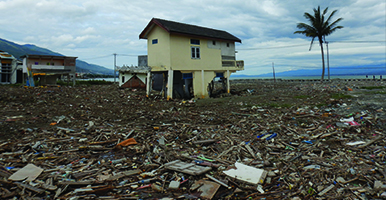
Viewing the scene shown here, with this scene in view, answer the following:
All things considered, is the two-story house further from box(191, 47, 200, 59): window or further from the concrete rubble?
the concrete rubble

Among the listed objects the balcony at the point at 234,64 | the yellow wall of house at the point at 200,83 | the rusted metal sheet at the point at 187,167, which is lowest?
the rusted metal sheet at the point at 187,167

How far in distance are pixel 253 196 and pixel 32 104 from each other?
52.1 ft

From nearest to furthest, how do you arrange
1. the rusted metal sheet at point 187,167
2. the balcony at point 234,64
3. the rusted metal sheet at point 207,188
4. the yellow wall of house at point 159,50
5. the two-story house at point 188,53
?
the rusted metal sheet at point 207,188, the rusted metal sheet at point 187,167, the yellow wall of house at point 159,50, the two-story house at point 188,53, the balcony at point 234,64

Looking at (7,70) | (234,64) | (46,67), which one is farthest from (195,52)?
(7,70)

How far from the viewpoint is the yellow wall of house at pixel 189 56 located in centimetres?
2011

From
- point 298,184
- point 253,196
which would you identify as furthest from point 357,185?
point 253,196

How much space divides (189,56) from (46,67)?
68.1 feet

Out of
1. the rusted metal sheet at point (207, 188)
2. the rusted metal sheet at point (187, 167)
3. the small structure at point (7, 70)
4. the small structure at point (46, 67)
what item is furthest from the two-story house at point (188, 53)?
the small structure at point (7, 70)

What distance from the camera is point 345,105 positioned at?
1463cm

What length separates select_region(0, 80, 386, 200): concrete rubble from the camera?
19.1 ft

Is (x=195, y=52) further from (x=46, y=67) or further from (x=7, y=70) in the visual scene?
(x=7, y=70)

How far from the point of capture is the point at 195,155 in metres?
8.09

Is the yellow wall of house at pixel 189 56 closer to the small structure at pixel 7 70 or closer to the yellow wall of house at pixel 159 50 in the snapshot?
the yellow wall of house at pixel 159 50

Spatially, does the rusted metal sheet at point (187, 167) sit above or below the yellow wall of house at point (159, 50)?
below
